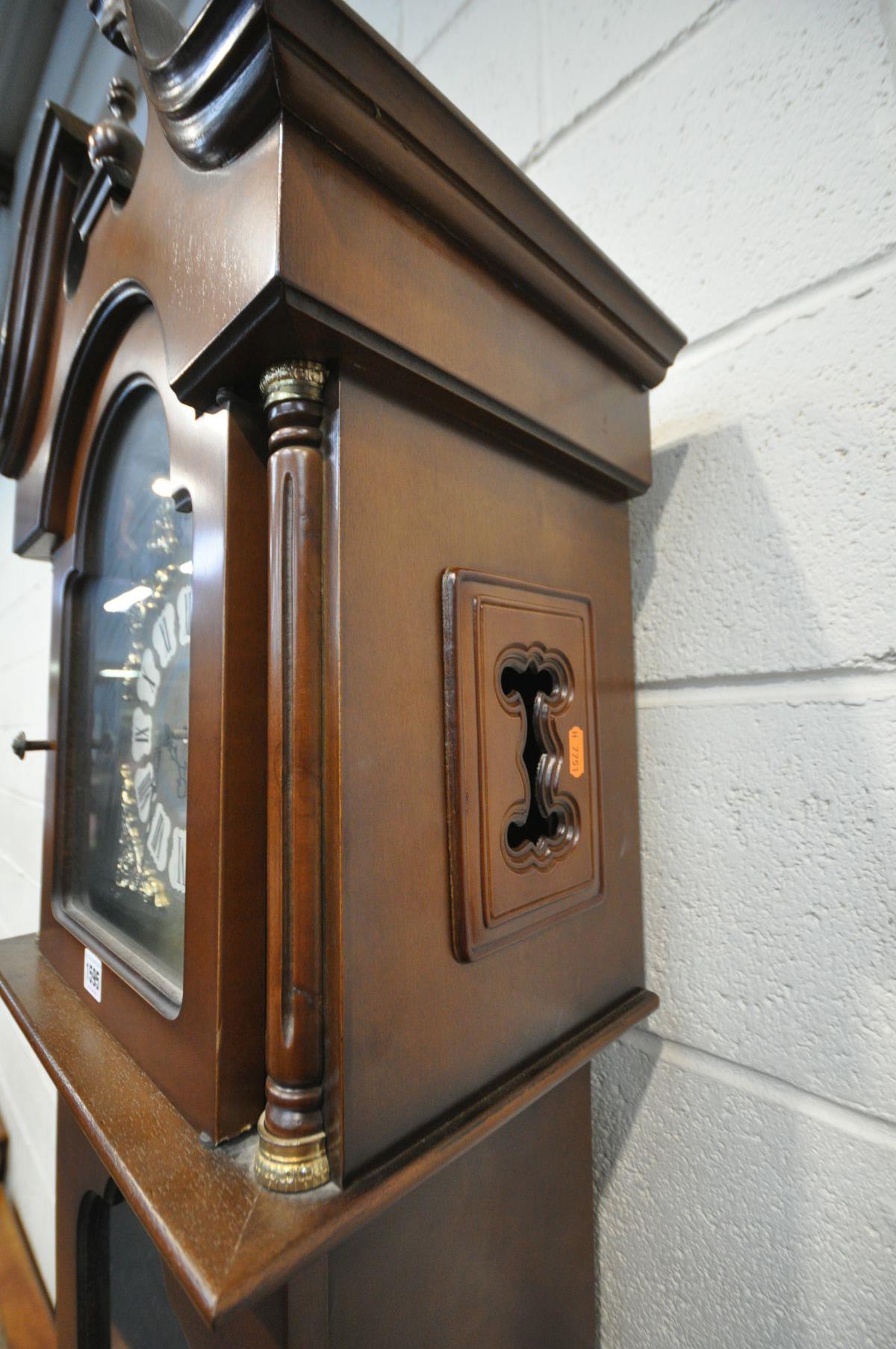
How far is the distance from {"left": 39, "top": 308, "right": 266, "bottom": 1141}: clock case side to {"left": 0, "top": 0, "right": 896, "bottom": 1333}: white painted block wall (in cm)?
35

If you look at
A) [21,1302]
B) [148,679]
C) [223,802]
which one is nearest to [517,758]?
[223,802]

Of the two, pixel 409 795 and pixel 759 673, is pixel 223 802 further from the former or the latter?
pixel 759 673

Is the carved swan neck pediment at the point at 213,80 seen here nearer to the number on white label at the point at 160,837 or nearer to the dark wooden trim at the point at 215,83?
the dark wooden trim at the point at 215,83

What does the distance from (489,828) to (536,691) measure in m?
0.12

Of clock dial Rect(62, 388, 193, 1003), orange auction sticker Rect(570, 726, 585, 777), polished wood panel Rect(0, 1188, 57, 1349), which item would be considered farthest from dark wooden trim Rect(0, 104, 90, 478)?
polished wood panel Rect(0, 1188, 57, 1349)

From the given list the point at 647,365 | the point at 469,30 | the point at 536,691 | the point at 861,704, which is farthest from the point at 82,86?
the point at 861,704

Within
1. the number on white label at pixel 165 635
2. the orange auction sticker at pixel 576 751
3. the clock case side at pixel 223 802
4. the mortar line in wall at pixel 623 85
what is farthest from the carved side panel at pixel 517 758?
the mortar line in wall at pixel 623 85

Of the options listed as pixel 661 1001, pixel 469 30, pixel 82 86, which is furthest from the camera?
pixel 82 86

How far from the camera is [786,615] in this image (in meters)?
0.49

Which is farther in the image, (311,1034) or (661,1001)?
(661,1001)

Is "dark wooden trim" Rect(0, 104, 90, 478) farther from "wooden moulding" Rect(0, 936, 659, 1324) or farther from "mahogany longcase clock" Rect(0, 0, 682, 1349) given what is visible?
"wooden moulding" Rect(0, 936, 659, 1324)

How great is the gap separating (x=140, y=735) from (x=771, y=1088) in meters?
0.54

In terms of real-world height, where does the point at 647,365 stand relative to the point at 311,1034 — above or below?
above

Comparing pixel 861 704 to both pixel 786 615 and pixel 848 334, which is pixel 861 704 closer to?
pixel 786 615
